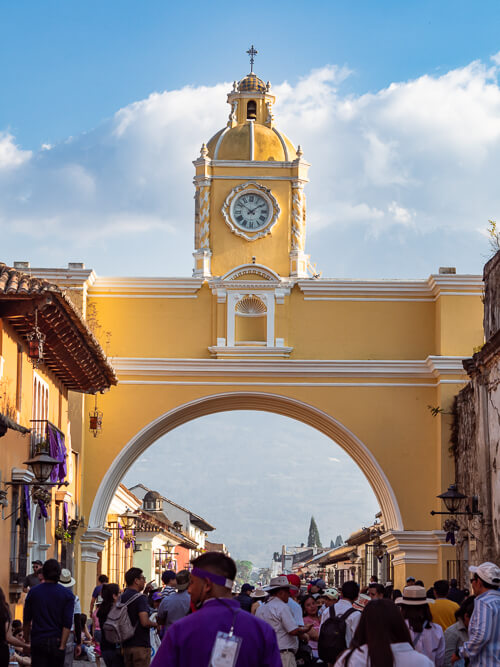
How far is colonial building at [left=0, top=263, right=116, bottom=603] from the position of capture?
1426cm

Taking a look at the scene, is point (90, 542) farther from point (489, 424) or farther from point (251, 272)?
point (489, 424)

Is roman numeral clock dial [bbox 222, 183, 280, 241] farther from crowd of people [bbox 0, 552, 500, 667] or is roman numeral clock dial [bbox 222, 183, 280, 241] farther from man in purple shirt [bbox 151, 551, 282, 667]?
man in purple shirt [bbox 151, 551, 282, 667]

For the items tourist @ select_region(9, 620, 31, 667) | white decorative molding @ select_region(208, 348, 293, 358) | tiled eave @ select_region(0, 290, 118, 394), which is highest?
white decorative molding @ select_region(208, 348, 293, 358)

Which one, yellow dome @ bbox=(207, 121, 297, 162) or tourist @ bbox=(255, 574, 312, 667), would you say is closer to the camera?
tourist @ bbox=(255, 574, 312, 667)

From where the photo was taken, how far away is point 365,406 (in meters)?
24.7

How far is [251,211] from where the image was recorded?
25234 mm

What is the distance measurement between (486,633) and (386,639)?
2448 mm

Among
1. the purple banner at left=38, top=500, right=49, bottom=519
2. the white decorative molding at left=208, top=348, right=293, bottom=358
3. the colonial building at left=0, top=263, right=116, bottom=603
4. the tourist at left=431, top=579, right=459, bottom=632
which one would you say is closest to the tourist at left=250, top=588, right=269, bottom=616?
the colonial building at left=0, top=263, right=116, bottom=603

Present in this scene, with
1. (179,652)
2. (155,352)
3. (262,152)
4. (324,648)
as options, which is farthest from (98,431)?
(179,652)

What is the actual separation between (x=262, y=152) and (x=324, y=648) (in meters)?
17.3

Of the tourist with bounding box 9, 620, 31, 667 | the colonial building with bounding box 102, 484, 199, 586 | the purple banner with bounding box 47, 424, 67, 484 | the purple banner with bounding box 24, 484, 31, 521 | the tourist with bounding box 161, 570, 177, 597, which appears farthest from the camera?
the colonial building with bounding box 102, 484, 199, 586

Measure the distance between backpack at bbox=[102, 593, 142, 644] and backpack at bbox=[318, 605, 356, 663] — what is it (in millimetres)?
1643

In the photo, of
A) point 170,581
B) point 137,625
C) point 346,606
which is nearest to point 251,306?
point 170,581

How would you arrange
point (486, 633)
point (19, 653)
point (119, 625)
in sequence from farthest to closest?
point (19, 653) < point (119, 625) < point (486, 633)
